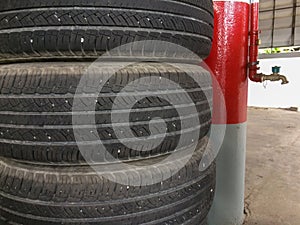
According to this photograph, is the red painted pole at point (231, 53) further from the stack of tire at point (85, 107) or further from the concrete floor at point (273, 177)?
the concrete floor at point (273, 177)

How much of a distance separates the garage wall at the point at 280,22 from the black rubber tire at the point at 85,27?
8.71 meters

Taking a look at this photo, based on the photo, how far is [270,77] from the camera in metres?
1.53

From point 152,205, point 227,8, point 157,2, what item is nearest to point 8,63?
point 157,2

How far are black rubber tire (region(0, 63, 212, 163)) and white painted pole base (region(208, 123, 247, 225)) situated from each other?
30.3 inches

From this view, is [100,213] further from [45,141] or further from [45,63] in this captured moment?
[45,63]

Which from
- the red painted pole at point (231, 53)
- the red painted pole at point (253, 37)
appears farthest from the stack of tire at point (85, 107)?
the red painted pole at point (253, 37)

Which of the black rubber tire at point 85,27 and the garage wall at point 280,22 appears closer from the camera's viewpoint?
the black rubber tire at point 85,27

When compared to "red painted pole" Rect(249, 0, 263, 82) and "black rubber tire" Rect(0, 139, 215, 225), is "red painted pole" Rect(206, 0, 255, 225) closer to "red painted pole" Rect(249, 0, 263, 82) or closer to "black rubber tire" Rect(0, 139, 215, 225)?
"red painted pole" Rect(249, 0, 263, 82)

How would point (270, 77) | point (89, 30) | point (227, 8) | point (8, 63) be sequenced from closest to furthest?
1. point (89, 30)
2. point (8, 63)
3. point (227, 8)
4. point (270, 77)

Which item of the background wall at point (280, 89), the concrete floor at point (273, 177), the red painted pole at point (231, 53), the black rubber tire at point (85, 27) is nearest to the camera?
the black rubber tire at point (85, 27)

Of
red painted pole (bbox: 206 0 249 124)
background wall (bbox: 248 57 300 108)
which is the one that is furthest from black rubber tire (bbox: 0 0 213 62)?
background wall (bbox: 248 57 300 108)

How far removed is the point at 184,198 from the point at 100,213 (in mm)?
242

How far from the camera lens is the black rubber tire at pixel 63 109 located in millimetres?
646

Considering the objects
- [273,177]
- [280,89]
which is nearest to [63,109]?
[273,177]
